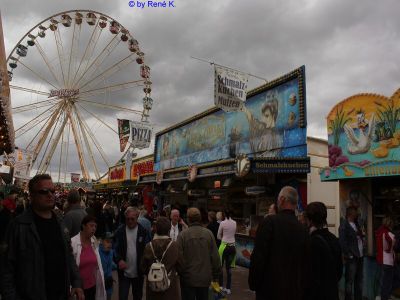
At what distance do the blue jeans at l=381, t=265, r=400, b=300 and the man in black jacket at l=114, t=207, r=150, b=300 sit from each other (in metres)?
4.46

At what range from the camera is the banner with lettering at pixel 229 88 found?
11016 millimetres

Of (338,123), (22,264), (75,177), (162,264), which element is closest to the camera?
(22,264)

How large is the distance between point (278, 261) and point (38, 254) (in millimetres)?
1959

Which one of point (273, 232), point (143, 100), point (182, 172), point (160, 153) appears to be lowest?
point (273, 232)

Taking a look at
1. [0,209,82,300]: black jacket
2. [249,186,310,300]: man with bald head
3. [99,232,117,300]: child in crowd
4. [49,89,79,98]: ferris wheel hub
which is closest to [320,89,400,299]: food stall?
[249,186,310,300]: man with bald head

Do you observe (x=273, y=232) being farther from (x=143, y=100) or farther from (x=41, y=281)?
(x=143, y=100)

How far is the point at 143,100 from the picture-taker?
28969 mm

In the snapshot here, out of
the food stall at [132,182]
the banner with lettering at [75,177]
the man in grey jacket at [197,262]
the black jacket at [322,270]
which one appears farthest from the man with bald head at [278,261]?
the banner with lettering at [75,177]

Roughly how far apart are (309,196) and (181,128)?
995cm

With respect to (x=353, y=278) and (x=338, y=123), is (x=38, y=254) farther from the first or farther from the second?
(x=338, y=123)

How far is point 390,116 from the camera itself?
27.1 ft

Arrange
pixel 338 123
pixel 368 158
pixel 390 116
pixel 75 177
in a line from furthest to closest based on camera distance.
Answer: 1. pixel 75 177
2. pixel 338 123
3. pixel 368 158
4. pixel 390 116

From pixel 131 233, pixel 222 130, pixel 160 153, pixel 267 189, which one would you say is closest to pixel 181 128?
pixel 160 153

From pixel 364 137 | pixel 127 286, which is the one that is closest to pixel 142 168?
pixel 364 137
